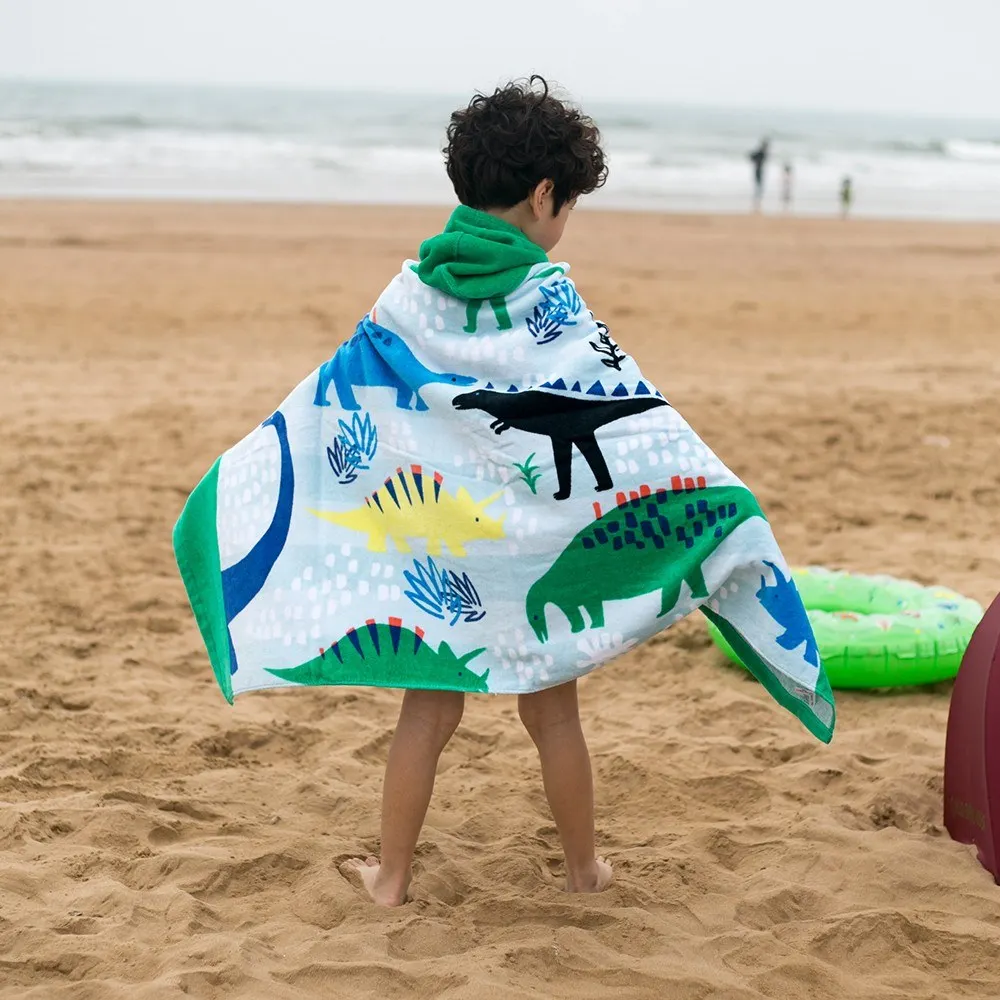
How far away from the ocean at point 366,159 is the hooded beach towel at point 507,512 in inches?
901

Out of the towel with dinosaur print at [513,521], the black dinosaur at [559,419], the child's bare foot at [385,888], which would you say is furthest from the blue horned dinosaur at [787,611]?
the child's bare foot at [385,888]

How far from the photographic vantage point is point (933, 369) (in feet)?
32.3

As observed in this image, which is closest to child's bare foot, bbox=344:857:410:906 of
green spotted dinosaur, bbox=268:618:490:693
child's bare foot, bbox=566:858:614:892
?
child's bare foot, bbox=566:858:614:892

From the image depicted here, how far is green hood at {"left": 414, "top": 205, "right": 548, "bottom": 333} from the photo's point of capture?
2.67 metres

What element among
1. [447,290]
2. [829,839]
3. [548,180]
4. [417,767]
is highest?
[548,180]

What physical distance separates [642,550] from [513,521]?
27 cm

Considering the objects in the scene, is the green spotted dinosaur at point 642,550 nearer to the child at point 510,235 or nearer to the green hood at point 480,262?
the child at point 510,235

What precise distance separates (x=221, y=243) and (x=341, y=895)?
15656mm

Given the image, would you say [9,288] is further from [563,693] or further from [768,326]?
[563,693]

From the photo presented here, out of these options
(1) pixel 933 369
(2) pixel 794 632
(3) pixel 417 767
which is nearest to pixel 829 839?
(2) pixel 794 632

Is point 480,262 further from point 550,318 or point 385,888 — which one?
point 385,888

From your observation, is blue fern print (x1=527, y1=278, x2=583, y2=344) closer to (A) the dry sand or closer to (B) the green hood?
(B) the green hood

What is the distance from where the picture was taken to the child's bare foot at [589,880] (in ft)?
10.0

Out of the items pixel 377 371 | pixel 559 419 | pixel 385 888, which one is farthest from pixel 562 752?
pixel 377 371
